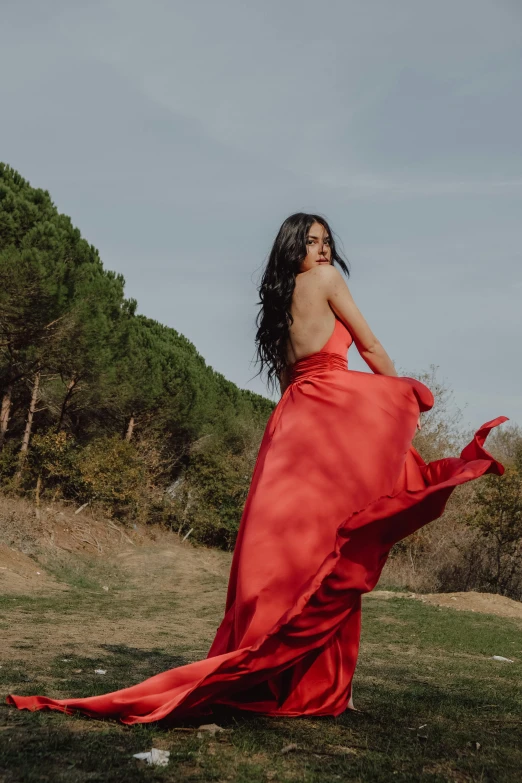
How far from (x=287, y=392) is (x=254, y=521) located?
2.33ft

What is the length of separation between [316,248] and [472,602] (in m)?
11.0

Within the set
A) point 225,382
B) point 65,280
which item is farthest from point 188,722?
point 225,382

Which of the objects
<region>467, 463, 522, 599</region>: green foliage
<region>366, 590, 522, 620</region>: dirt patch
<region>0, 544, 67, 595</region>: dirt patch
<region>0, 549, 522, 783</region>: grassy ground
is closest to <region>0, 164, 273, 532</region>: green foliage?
<region>0, 544, 67, 595</region>: dirt patch

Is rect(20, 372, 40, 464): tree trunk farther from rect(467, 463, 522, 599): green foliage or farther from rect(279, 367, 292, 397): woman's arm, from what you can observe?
rect(279, 367, 292, 397): woman's arm

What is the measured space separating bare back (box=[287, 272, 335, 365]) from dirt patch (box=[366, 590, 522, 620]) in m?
9.96

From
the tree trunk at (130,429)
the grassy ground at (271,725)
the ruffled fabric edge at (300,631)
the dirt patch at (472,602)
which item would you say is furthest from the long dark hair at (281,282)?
the tree trunk at (130,429)

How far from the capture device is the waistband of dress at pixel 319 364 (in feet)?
11.7

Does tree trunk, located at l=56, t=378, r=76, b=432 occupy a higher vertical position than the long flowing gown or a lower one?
higher

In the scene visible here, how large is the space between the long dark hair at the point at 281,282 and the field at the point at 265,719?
179cm

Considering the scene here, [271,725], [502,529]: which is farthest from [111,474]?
[271,725]

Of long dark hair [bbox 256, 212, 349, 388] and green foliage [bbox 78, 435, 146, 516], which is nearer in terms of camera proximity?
long dark hair [bbox 256, 212, 349, 388]

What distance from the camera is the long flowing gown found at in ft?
9.18

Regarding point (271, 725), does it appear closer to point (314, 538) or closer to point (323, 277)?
point (314, 538)

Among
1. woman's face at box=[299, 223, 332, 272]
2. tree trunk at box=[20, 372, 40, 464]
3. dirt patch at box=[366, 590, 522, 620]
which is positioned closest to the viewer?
woman's face at box=[299, 223, 332, 272]
